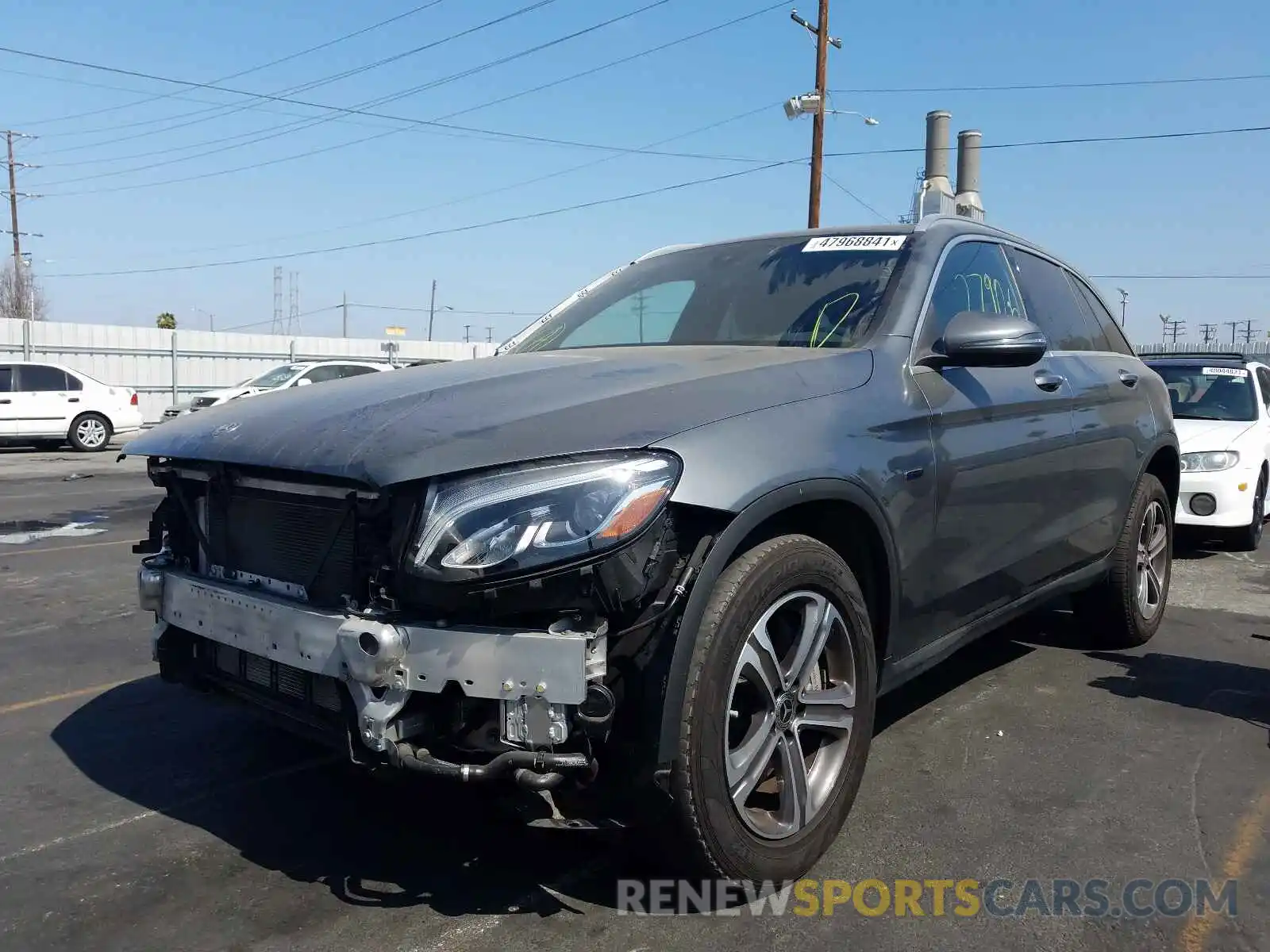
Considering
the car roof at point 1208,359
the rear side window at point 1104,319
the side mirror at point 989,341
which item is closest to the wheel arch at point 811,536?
the side mirror at point 989,341

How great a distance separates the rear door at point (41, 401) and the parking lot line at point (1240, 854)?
20.1 m

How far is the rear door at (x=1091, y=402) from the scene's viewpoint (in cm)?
435

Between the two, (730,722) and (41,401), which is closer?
(730,722)

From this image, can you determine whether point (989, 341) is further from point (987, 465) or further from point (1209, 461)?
point (1209, 461)

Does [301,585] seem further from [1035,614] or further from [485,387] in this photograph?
[1035,614]

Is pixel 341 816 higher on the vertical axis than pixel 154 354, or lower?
lower

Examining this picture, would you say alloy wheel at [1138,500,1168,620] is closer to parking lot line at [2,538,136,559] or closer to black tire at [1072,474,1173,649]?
black tire at [1072,474,1173,649]

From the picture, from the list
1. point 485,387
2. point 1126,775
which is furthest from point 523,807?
point 1126,775

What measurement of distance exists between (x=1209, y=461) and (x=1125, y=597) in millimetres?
3779

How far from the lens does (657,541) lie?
7.79ft

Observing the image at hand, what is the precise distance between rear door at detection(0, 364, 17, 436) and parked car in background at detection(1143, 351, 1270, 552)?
18054 millimetres

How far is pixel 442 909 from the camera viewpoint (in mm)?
2652

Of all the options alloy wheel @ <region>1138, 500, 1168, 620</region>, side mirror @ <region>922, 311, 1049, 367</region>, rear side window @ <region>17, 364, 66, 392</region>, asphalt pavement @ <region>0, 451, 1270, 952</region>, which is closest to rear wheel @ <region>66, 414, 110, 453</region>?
rear side window @ <region>17, 364, 66, 392</region>

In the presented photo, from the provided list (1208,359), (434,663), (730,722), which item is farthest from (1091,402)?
(1208,359)
